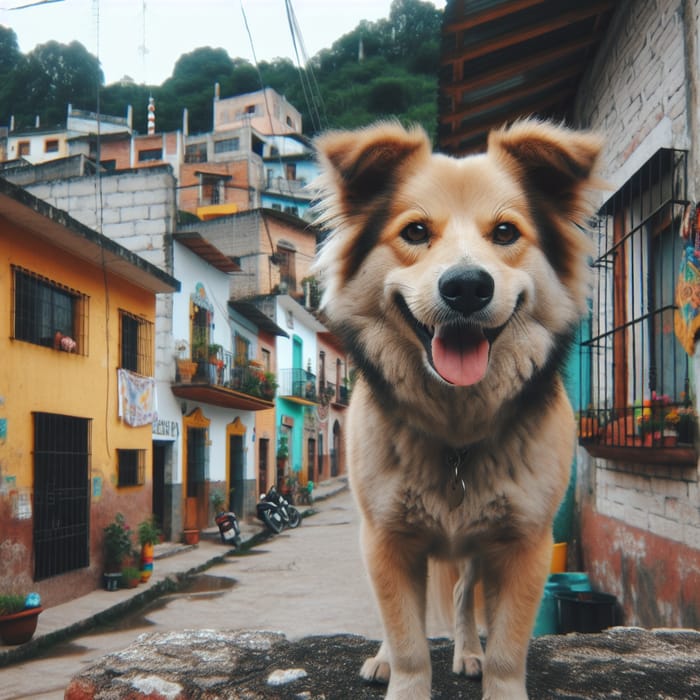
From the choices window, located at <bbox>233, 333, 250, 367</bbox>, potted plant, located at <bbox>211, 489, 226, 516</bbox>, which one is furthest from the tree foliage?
potted plant, located at <bbox>211, 489, 226, 516</bbox>

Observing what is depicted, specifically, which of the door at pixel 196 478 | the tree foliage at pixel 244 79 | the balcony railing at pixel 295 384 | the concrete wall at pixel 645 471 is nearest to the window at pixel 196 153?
the tree foliage at pixel 244 79

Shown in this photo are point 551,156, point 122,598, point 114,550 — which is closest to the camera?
point 551,156

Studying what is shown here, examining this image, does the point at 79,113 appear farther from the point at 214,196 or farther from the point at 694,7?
the point at 694,7

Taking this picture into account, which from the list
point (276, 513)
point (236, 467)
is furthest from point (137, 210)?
point (276, 513)

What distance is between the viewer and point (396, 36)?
54250 millimetres

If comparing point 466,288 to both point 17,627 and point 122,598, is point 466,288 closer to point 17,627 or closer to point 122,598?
point 17,627

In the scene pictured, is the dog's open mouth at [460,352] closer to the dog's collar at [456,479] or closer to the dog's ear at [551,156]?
the dog's collar at [456,479]

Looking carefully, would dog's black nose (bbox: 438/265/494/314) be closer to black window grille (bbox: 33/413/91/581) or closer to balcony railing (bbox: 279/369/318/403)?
black window grille (bbox: 33/413/91/581)

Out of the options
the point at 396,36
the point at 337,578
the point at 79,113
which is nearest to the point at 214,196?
the point at 79,113

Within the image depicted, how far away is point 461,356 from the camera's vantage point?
2152 mm

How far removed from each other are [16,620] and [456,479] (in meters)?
7.38

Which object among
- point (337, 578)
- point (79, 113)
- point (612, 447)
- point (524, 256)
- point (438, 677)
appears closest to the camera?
point (524, 256)

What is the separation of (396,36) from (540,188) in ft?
186

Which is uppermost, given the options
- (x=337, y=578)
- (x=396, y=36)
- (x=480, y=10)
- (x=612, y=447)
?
Result: (x=396, y=36)
